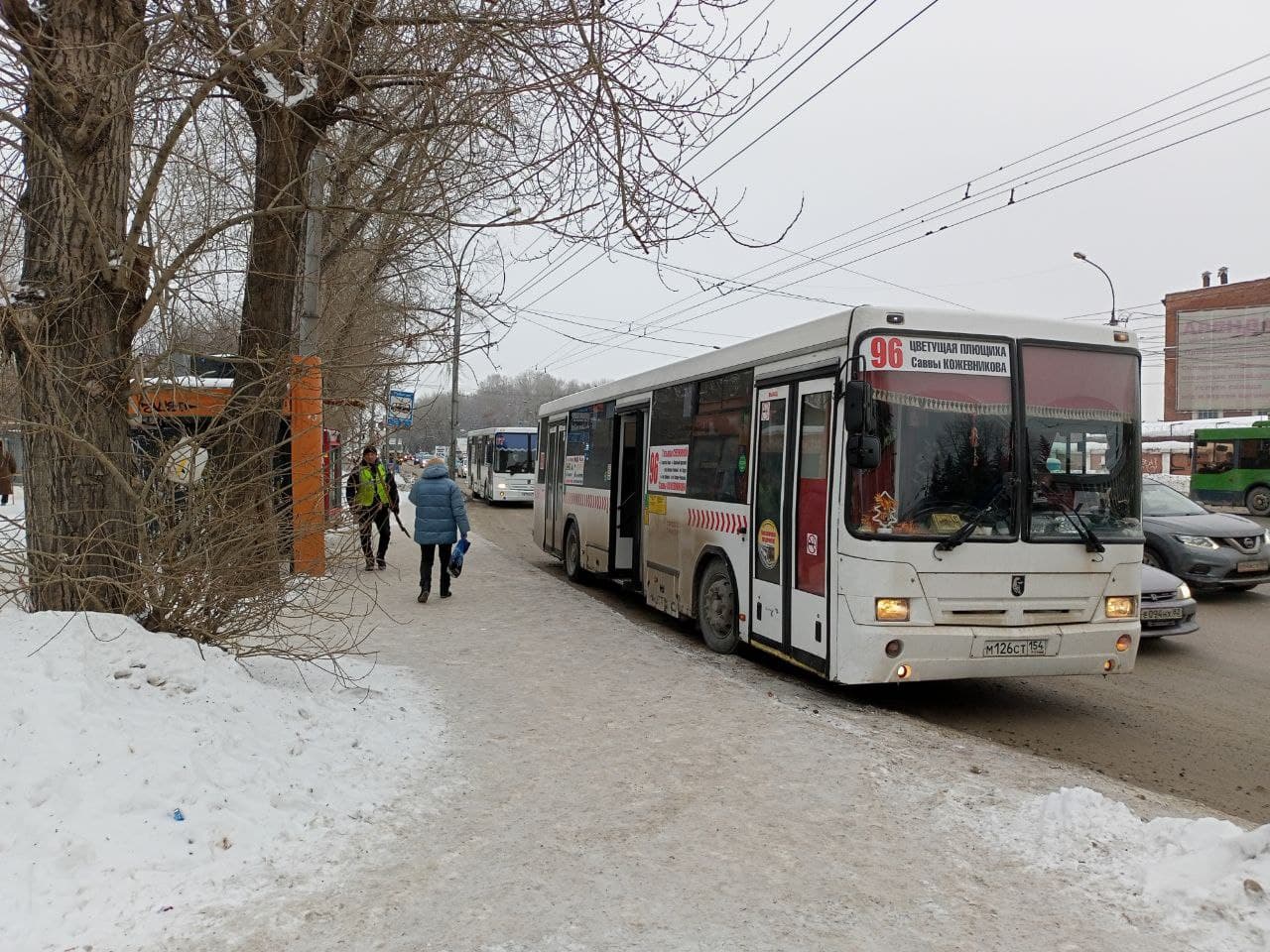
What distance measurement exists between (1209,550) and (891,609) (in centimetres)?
805

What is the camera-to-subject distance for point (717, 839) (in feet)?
14.1

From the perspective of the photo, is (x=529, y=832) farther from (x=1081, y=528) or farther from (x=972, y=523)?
(x=1081, y=528)

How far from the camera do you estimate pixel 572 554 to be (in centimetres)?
1436

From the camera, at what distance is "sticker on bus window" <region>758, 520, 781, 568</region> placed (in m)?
7.61

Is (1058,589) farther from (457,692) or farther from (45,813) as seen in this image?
(45,813)

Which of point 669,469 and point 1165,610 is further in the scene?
point 669,469

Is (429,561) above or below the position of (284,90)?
below

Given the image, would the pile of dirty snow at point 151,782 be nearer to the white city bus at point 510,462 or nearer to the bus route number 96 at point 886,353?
the bus route number 96 at point 886,353

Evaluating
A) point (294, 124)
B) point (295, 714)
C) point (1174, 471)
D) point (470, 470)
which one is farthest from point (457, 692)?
point (1174, 471)

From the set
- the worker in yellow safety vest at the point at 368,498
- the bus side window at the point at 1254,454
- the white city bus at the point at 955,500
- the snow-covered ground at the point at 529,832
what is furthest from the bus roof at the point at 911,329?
the bus side window at the point at 1254,454

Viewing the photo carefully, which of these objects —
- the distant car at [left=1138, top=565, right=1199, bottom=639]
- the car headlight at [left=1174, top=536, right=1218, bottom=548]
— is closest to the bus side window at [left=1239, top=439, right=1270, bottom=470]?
the car headlight at [left=1174, top=536, right=1218, bottom=548]

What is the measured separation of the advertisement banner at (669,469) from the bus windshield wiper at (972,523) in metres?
3.63

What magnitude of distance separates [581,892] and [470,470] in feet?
121

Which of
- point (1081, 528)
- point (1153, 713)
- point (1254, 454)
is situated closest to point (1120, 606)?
point (1081, 528)
